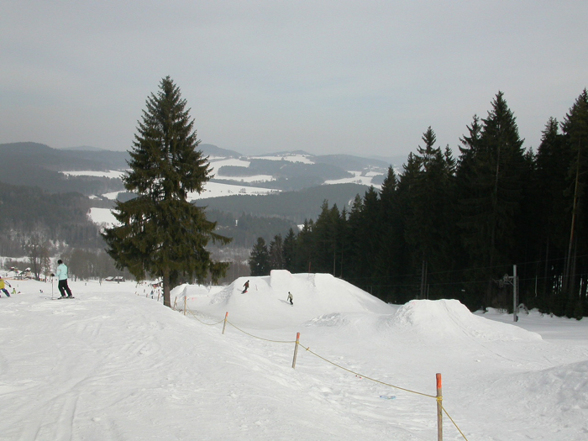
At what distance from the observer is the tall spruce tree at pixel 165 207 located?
80.3 feet

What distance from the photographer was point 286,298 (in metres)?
35.6

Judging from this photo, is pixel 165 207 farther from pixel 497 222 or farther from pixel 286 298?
pixel 497 222

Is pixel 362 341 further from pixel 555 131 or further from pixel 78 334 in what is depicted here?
pixel 555 131

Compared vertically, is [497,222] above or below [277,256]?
above

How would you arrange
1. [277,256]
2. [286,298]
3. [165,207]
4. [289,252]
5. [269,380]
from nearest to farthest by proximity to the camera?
[269,380] → [165,207] → [286,298] → [289,252] → [277,256]

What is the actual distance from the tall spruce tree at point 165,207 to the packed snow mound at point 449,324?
430 inches

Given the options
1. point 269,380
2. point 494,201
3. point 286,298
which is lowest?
point 286,298

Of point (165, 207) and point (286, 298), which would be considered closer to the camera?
point (165, 207)

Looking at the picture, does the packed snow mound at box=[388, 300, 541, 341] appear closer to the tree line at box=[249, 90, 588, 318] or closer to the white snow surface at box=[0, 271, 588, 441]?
the white snow surface at box=[0, 271, 588, 441]

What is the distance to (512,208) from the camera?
117 ft

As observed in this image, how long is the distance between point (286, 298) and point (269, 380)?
2533 centimetres

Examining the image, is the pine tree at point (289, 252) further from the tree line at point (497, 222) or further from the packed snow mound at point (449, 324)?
the packed snow mound at point (449, 324)

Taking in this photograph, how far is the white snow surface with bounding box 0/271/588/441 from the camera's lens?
6840mm

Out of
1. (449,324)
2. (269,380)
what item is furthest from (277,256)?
(269,380)
